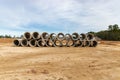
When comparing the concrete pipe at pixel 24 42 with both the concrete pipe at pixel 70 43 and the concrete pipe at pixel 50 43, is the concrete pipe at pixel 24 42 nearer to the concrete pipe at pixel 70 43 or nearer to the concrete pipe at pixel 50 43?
the concrete pipe at pixel 50 43

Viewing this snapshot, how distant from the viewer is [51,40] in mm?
21281

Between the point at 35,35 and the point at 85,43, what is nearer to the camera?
the point at 35,35

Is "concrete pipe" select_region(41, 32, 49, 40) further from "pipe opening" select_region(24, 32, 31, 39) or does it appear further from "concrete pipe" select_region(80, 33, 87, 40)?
"concrete pipe" select_region(80, 33, 87, 40)

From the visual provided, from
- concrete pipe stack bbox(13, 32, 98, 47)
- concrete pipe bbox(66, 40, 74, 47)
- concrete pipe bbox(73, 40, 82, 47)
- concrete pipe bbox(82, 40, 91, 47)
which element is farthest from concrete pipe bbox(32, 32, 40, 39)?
concrete pipe bbox(82, 40, 91, 47)

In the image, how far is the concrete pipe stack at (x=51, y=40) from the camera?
20561mm

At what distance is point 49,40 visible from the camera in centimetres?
2123

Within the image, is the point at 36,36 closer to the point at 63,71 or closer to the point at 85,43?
the point at 85,43

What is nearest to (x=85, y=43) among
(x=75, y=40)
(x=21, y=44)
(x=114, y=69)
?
(x=75, y=40)

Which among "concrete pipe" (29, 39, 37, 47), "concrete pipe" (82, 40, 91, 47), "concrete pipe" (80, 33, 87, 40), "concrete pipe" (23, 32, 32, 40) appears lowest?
"concrete pipe" (82, 40, 91, 47)

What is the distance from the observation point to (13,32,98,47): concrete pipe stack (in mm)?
20561

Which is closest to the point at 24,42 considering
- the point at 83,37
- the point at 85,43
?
the point at 83,37

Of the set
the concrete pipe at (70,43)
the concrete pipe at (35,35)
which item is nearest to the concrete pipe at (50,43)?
the concrete pipe at (35,35)

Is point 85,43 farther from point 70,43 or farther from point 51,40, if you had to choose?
point 51,40

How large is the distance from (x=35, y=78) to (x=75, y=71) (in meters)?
1.72
